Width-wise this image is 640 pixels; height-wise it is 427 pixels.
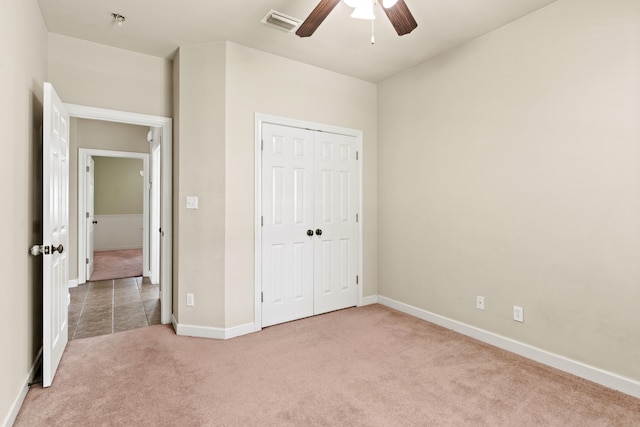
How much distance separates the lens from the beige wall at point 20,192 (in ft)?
5.95

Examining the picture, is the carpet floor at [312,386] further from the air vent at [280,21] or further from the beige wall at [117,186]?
the beige wall at [117,186]

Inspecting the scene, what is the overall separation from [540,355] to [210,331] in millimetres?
2796

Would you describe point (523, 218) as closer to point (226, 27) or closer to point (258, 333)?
point (258, 333)

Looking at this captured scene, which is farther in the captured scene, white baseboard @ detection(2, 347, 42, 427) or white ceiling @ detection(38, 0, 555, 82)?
white ceiling @ detection(38, 0, 555, 82)

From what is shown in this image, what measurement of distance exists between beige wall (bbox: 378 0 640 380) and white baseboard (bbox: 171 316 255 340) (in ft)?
6.20

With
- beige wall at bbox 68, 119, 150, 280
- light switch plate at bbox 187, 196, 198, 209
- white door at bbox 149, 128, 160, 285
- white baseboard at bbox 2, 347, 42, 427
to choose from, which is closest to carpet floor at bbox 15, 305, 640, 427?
white baseboard at bbox 2, 347, 42, 427

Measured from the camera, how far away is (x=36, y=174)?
99.4 inches

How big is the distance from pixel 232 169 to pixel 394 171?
1.87 m

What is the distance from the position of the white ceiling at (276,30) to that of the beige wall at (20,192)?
0.40 meters

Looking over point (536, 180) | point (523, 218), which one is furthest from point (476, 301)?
point (536, 180)

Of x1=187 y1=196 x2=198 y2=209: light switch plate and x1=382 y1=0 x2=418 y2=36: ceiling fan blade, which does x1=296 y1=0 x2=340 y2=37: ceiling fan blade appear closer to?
x1=382 y1=0 x2=418 y2=36: ceiling fan blade

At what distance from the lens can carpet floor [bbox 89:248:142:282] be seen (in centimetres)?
588

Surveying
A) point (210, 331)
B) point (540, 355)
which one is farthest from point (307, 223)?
point (540, 355)

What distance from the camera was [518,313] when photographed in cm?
282
